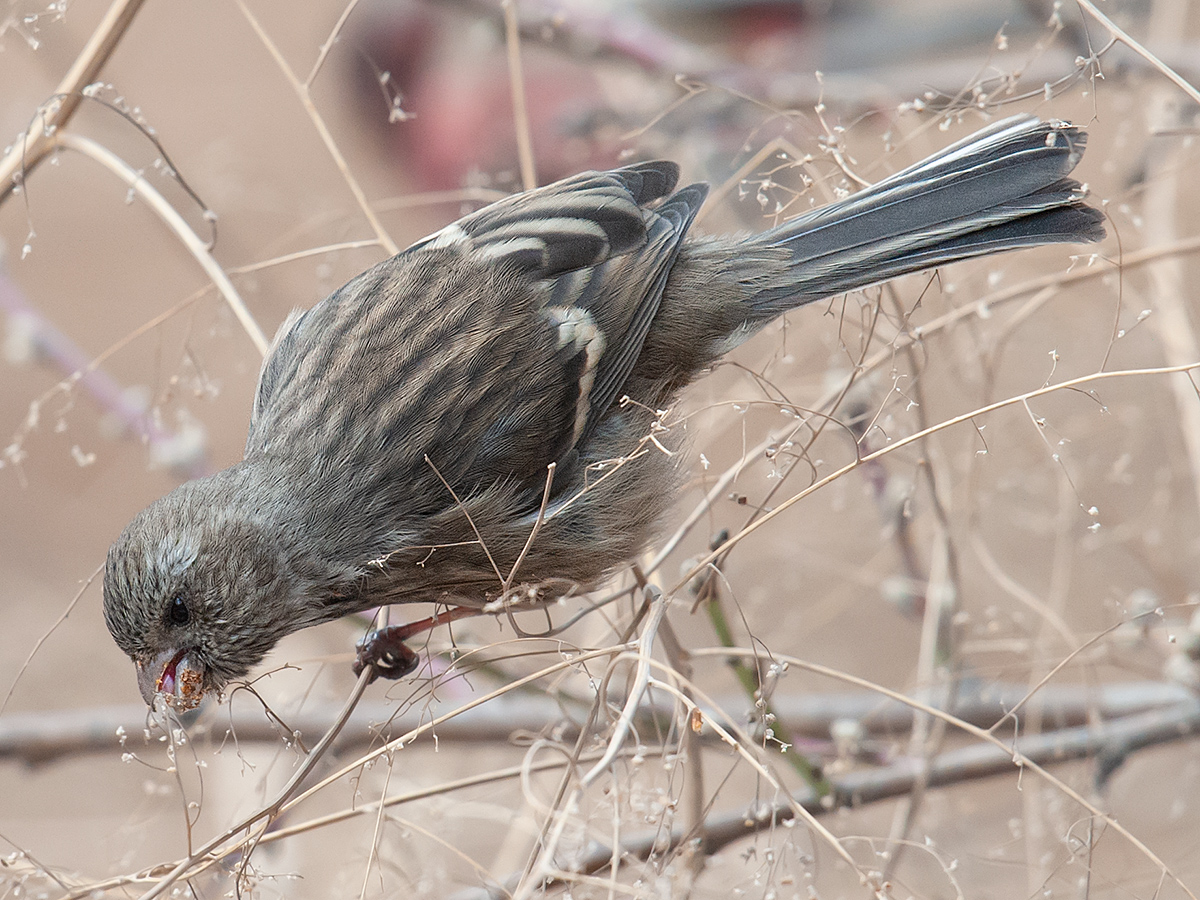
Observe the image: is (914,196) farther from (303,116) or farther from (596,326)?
(303,116)

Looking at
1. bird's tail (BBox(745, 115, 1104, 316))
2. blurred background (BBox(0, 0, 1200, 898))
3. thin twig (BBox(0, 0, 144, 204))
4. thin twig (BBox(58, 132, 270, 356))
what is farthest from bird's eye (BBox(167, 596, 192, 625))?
bird's tail (BBox(745, 115, 1104, 316))

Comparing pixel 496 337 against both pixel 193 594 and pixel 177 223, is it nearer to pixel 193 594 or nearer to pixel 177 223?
pixel 177 223

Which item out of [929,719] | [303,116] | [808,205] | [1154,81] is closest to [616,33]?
[1154,81]

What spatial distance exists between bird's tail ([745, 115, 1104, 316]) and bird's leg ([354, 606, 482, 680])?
1.08 metres

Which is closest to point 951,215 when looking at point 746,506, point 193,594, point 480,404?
point 746,506

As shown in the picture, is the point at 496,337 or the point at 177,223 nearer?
the point at 177,223

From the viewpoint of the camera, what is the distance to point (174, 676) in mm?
2170

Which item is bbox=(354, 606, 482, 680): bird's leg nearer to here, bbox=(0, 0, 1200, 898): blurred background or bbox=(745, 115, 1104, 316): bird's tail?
bbox=(0, 0, 1200, 898): blurred background

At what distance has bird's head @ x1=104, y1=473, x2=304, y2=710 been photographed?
2145 mm

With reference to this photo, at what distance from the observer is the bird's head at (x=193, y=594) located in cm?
214

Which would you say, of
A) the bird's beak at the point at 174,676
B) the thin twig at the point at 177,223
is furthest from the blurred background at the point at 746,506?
the bird's beak at the point at 174,676

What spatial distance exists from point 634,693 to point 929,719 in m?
1.28

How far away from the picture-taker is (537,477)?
8.27 ft

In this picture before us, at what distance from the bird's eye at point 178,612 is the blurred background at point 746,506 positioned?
0.15 m
